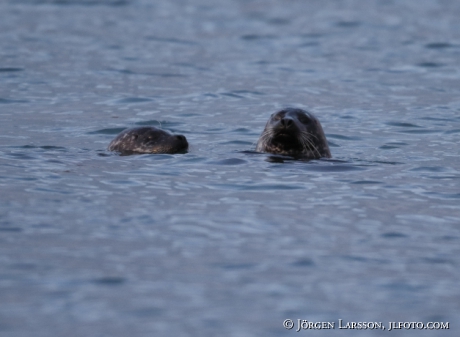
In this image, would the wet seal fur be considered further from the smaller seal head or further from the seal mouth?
the smaller seal head

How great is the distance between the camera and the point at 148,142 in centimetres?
1211

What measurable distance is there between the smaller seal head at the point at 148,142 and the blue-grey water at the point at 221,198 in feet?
0.85

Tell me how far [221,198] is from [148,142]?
287 centimetres

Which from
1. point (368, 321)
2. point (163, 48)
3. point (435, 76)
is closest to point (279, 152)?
point (368, 321)

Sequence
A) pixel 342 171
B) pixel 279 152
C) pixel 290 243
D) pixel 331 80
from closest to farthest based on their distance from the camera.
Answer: pixel 290 243 < pixel 342 171 < pixel 279 152 < pixel 331 80

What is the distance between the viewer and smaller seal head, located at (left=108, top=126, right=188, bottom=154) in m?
12.0

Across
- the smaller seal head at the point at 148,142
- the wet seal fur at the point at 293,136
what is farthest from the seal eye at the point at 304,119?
the smaller seal head at the point at 148,142

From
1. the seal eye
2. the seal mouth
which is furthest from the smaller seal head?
the seal eye

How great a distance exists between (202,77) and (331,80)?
96.1 inches

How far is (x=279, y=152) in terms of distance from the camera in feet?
38.2

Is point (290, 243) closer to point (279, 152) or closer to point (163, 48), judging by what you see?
point (279, 152)

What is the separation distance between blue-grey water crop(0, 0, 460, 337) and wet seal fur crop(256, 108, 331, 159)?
28 cm

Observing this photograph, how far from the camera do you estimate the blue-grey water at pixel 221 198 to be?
21.7 feet

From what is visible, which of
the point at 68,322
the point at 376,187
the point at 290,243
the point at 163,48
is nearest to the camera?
the point at 68,322
